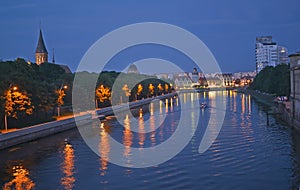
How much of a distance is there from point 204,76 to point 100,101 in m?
125

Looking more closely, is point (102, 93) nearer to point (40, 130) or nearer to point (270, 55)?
point (40, 130)

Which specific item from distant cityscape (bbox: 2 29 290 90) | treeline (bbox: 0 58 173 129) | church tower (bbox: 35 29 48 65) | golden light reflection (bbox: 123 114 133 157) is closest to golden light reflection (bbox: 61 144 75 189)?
golden light reflection (bbox: 123 114 133 157)

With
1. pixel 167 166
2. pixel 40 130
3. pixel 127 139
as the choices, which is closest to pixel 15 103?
pixel 40 130

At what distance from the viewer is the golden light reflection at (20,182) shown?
1186cm

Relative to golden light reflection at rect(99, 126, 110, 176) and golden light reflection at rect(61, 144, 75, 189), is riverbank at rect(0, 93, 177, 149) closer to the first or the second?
golden light reflection at rect(61, 144, 75, 189)

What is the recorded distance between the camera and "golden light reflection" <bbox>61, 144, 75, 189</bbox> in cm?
1201

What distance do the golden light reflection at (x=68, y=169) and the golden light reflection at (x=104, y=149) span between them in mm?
1034

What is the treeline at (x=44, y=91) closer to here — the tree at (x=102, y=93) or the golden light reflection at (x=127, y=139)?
the tree at (x=102, y=93)

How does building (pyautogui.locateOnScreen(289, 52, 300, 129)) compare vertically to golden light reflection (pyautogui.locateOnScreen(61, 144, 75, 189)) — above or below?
above

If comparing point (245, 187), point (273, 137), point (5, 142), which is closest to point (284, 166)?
point (245, 187)

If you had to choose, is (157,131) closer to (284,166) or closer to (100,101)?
(284,166)

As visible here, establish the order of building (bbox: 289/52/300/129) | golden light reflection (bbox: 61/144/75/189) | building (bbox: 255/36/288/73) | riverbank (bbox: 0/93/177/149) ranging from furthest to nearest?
1. building (bbox: 255/36/288/73)
2. building (bbox: 289/52/300/129)
3. riverbank (bbox: 0/93/177/149)
4. golden light reflection (bbox: 61/144/75/189)

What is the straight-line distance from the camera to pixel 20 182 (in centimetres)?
1241

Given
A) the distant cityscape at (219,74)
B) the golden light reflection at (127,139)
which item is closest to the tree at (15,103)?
the golden light reflection at (127,139)
